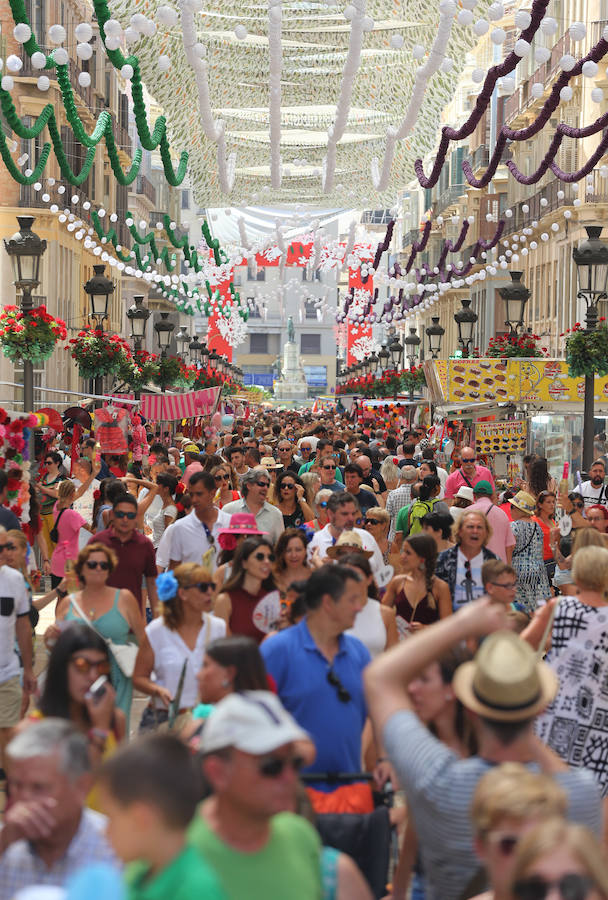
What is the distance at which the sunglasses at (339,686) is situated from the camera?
5492mm

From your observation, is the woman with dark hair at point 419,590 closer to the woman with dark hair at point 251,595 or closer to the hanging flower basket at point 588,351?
the woman with dark hair at point 251,595

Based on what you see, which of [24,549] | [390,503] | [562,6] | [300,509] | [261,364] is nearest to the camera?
[24,549]

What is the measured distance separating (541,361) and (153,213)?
2097 inches

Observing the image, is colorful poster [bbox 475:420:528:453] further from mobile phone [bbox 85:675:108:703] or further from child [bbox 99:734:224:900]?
child [bbox 99:734:224:900]

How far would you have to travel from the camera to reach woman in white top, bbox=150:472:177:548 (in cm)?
1240

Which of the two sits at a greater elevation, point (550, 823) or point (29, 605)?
point (550, 823)

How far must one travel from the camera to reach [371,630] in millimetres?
7012

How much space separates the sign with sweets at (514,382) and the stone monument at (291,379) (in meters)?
102

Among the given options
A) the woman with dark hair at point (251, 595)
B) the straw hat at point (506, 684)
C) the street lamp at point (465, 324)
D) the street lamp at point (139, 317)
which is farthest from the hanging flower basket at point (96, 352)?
the straw hat at point (506, 684)

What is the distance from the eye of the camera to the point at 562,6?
41.8 metres

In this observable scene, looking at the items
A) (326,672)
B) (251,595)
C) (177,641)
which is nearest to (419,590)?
(251,595)

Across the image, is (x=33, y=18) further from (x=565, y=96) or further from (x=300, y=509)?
(x=300, y=509)

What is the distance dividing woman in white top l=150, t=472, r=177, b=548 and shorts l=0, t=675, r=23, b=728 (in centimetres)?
471

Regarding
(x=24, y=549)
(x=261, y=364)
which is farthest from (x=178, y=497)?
(x=261, y=364)
